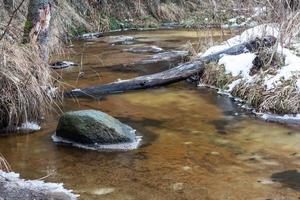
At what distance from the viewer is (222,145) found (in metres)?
5.20

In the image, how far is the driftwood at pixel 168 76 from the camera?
7.40 metres

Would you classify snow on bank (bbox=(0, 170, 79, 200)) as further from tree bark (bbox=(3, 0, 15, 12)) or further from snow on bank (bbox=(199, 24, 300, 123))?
tree bark (bbox=(3, 0, 15, 12))

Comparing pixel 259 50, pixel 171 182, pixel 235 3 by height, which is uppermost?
pixel 235 3

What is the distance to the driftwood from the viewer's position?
7402 mm

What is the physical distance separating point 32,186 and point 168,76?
426 centimetres

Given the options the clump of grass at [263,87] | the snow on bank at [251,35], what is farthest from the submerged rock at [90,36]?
the clump of grass at [263,87]

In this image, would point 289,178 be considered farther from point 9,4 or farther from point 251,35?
point 9,4

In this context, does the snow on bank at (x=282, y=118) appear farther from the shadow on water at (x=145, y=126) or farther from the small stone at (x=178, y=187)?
the small stone at (x=178, y=187)

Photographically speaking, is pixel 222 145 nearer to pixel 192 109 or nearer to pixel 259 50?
pixel 192 109

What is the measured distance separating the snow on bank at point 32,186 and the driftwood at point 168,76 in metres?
3.19

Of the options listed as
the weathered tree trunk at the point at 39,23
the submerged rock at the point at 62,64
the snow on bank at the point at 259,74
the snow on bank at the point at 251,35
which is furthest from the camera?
the submerged rock at the point at 62,64

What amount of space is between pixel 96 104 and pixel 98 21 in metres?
10.3

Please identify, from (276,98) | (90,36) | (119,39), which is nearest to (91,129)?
(276,98)

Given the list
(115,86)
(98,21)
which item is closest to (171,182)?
(115,86)
